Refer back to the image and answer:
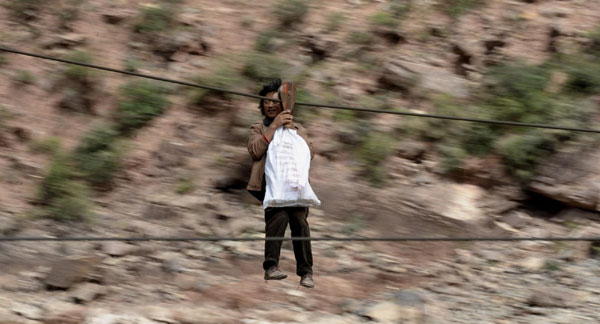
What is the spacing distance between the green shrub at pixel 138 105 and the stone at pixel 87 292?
2.28m

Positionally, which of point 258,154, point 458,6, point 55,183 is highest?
point 458,6

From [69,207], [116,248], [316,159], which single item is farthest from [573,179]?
[69,207]

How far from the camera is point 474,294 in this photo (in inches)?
238

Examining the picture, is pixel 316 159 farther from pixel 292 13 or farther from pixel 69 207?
pixel 69 207

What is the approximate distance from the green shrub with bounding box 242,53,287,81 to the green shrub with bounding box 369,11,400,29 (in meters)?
1.22

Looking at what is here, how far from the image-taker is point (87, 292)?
5.92m

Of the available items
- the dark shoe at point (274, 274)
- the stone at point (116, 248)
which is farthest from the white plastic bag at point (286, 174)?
the stone at point (116, 248)

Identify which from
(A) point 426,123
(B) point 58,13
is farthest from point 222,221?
(B) point 58,13

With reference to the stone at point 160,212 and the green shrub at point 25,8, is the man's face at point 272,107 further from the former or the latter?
the green shrub at point 25,8

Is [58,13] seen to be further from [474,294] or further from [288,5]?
[474,294]

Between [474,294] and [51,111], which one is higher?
[51,111]

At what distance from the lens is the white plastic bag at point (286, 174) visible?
4703 millimetres

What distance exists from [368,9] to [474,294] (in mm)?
4063

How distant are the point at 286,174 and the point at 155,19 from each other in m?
4.77
